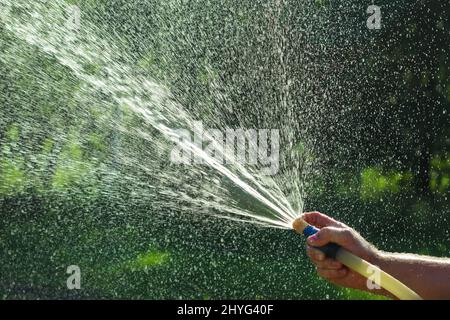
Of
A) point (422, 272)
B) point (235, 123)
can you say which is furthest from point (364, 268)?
point (235, 123)

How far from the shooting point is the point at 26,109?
688 centimetres

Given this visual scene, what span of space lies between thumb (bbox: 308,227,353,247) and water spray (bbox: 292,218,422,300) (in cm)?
2

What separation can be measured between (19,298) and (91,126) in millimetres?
1794

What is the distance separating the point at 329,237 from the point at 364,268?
0.45ft

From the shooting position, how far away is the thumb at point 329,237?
237 cm

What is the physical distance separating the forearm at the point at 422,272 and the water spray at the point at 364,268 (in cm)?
24

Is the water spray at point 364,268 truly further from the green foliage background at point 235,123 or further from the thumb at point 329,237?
the green foliage background at point 235,123

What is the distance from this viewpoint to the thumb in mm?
2373

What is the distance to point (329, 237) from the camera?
93.4 inches

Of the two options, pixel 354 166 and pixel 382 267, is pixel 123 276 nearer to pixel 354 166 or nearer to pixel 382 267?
pixel 354 166

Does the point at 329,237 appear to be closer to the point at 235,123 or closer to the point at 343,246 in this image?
the point at 343,246

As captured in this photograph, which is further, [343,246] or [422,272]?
[422,272]

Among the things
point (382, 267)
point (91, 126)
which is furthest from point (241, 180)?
point (91, 126)

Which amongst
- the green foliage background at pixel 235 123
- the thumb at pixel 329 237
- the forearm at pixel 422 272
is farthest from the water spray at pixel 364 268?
the green foliage background at pixel 235 123
